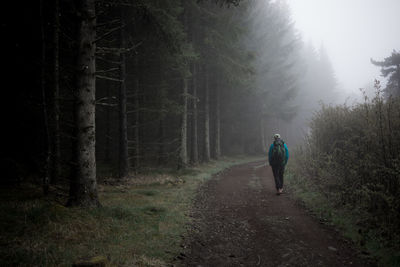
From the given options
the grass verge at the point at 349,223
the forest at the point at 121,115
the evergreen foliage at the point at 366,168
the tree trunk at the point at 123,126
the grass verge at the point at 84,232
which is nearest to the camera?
the grass verge at the point at 84,232

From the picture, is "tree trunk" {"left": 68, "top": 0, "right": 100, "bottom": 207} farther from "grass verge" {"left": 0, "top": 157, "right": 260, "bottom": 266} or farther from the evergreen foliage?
the evergreen foliage

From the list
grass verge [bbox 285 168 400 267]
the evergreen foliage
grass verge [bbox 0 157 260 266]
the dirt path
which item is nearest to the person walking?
grass verge [bbox 285 168 400 267]

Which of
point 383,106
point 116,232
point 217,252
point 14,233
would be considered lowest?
point 217,252

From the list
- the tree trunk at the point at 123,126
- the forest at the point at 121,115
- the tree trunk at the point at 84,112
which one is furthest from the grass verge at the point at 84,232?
the tree trunk at the point at 123,126

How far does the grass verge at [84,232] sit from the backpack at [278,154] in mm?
4650

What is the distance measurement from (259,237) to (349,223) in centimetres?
244

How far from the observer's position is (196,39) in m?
17.8

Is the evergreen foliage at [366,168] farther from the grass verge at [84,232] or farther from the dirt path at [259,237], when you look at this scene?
the grass verge at [84,232]

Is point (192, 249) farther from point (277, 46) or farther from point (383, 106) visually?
point (277, 46)

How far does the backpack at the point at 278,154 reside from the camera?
9.67 metres

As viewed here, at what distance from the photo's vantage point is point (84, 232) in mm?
4656

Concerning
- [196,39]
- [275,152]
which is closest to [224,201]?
[275,152]

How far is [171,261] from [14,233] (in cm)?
288

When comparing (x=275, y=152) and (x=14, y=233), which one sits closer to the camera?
(x=14, y=233)
